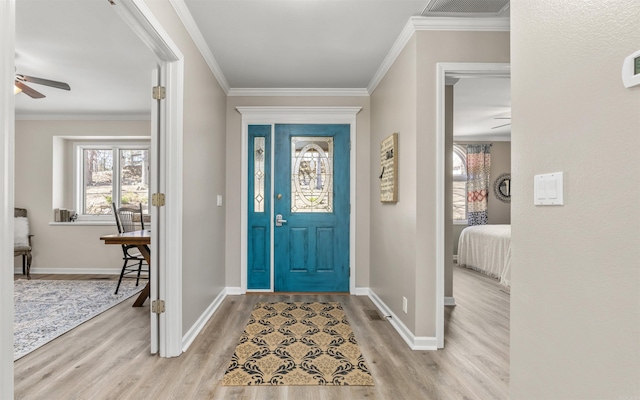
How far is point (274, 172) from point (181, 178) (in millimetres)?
1862

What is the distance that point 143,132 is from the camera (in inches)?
216

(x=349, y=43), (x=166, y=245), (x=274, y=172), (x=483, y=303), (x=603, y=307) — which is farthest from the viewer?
(x=274, y=172)

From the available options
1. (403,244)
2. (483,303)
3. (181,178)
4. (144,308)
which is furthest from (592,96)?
(144,308)

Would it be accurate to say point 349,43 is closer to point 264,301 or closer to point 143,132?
point 264,301

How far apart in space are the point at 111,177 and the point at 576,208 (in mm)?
6349

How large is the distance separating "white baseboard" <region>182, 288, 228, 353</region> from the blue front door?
2.77 ft

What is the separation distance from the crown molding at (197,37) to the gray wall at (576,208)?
6.92 ft

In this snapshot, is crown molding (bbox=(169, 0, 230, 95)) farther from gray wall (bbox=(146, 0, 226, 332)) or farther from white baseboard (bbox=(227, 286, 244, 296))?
white baseboard (bbox=(227, 286, 244, 296))

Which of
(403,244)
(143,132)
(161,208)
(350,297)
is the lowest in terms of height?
(350,297)

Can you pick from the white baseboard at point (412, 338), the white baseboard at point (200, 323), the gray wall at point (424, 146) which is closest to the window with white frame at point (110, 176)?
the white baseboard at point (200, 323)

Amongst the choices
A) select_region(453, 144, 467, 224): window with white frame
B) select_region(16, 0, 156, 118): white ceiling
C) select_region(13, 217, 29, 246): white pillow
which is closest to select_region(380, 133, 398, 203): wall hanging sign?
select_region(16, 0, 156, 118): white ceiling

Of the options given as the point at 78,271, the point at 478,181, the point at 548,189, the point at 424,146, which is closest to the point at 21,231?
the point at 78,271

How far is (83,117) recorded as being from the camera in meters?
5.39

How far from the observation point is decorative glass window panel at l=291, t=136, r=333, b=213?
4.33 metres
